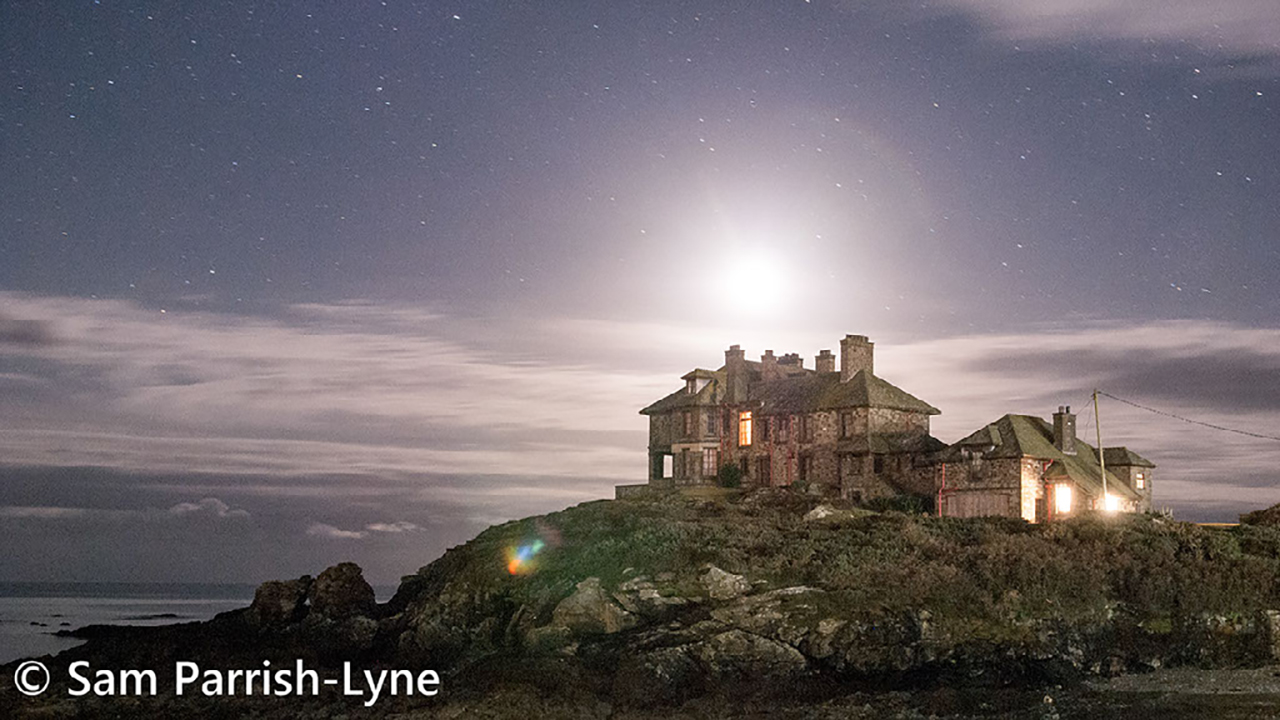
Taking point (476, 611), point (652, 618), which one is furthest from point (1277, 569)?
point (476, 611)

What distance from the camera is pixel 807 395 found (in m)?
64.9

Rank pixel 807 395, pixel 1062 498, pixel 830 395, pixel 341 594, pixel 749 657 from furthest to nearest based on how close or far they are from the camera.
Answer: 1. pixel 807 395
2. pixel 830 395
3. pixel 1062 498
4. pixel 341 594
5. pixel 749 657

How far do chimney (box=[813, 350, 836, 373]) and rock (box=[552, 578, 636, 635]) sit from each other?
3154 cm

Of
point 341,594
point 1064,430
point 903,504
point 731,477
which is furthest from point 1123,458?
point 341,594

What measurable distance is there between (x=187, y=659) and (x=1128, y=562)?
112 feet

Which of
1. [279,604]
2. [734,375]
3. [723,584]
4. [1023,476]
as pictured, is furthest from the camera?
[734,375]

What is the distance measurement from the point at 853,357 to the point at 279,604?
1266 inches

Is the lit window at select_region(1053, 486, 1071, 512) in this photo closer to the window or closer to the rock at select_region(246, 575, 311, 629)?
the window

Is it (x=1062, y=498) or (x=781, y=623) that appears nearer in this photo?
(x=781, y=623)

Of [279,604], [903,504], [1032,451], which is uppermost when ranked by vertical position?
[1032,451]

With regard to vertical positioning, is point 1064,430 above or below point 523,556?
above

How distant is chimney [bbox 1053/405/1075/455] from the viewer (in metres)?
58.6

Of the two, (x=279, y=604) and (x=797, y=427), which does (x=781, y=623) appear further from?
(x=797, y=427)

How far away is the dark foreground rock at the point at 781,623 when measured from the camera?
33.2m
